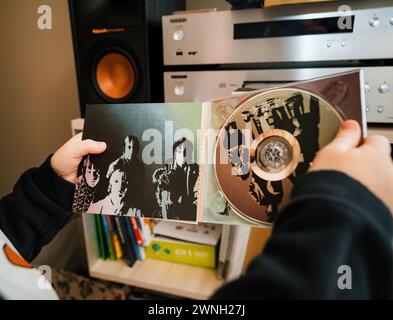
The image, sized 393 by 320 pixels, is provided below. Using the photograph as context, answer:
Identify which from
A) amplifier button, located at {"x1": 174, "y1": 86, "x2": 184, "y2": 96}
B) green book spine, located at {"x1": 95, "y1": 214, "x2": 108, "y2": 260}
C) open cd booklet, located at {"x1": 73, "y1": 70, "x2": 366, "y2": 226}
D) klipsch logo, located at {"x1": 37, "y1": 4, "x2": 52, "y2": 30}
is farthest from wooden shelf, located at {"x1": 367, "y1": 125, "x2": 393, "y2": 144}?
klipsch logo, located at {"x1": 37, "y1": 4, "x2": 52, "y2": 30}

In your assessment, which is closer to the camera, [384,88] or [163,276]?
[384,88]

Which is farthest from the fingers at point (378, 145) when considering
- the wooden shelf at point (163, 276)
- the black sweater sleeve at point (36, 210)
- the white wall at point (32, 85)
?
the white wall at point (32, 85)

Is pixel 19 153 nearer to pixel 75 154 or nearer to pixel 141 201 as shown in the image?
pixel 75 154

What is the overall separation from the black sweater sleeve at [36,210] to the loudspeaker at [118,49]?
0.35 m

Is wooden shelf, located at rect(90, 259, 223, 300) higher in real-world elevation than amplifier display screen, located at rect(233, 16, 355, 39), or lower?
lower

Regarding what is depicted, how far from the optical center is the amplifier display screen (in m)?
0.60

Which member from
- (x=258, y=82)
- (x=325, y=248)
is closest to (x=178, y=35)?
(x=258, y=82)

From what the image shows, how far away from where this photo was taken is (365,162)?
27cm

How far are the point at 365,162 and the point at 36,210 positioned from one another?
532 millimetres

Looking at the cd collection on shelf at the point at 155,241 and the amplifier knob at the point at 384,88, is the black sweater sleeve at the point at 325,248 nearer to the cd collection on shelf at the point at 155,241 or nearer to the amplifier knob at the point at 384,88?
the amplifier knob at the point at 384,88

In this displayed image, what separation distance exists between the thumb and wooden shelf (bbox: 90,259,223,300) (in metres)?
0.72

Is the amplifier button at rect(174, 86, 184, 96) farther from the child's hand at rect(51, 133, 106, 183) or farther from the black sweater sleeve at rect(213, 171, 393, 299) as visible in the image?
the black sweater sleeve at rect(213, 171, 393, 299)

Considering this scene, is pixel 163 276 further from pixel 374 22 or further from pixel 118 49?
pixel 374 22
